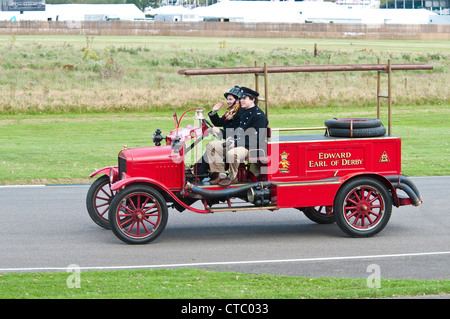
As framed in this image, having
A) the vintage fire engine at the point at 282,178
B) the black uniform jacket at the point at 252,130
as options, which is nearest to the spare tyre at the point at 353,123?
the vintage fire engine at the point at 282,178

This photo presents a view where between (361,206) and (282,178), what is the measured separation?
1135mm

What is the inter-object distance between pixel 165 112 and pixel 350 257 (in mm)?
18870

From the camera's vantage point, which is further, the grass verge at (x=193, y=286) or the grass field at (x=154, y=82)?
the grass field at (x=154, y=82)

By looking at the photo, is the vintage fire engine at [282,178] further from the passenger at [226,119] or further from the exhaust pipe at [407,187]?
the passenger at [226,119]

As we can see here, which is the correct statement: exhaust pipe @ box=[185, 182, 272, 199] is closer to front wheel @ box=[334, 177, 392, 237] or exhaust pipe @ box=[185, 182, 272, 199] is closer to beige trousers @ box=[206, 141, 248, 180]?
beige trousers @ box=[206, 141, 248, 180]

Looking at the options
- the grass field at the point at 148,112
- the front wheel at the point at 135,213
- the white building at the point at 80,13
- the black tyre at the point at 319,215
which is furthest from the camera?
the white building at the point at 80,13

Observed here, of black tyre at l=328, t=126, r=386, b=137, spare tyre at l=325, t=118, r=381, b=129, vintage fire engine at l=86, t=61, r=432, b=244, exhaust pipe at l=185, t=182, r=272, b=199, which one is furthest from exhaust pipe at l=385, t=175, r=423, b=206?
exhaust pipe at l=185, t=182, r=272, b=199

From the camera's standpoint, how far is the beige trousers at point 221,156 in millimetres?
9633

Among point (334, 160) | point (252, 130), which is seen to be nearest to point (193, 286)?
point (252, 130)

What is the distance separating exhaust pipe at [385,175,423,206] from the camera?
10008 millimetres

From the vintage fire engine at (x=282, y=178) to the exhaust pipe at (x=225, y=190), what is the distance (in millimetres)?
13

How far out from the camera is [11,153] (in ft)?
58.2

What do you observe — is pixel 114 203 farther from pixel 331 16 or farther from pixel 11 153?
pixel 331 16

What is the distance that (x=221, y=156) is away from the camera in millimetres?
9719
